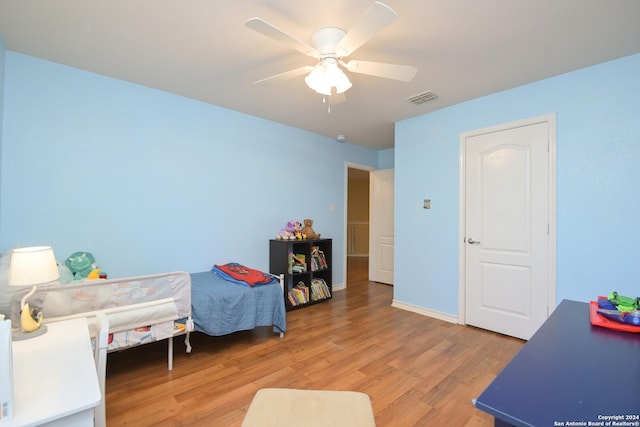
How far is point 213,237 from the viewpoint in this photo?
10.9 ft

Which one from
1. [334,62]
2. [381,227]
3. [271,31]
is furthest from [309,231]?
[271,31]

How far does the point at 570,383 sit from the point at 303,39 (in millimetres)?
2323

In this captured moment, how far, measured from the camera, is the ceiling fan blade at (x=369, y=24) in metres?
1.35

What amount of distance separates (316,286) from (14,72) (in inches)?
143

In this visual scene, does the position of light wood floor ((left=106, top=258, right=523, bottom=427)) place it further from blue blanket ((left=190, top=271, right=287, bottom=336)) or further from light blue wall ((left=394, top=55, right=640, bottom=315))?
light blue wall ((left=394, top=55, right=640, bottom=315))

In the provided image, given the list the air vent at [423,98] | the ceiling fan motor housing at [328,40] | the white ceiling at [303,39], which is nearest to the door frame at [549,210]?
the white ceiling at [303,39]

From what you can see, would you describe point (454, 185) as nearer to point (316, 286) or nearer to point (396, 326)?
point (396, 326)

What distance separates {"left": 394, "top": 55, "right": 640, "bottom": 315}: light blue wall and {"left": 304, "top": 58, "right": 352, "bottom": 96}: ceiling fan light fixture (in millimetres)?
1949

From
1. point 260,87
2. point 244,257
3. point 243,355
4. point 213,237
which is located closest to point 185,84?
point 260,87

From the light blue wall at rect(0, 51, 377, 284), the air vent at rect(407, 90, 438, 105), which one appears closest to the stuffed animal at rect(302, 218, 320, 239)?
the light blue wall at rect(0, 51, 377, 284)

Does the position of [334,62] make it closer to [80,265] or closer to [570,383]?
[570,383]

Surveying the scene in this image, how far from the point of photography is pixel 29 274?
4.62 feet

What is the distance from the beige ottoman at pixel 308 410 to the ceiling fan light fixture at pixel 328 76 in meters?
1.82

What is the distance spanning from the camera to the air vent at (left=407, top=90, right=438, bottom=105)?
9.81 feet
